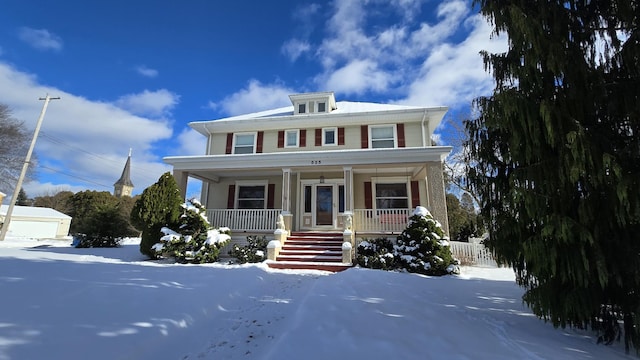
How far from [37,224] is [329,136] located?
32007mm

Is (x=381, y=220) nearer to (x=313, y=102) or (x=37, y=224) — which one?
(x=313, y=102)

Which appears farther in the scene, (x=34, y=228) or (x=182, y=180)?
(x=34, y=228)

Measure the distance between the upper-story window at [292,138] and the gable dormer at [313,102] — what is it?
1134 mm

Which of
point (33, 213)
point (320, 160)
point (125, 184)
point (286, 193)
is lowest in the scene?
point (286, 193)

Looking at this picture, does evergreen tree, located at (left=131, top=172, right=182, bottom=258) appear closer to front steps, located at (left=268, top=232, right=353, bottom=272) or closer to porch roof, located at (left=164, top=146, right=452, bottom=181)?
porch roof, located at (left=164, top=146, right=452, bottom=181)

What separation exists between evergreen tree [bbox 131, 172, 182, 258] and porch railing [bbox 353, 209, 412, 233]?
627cm

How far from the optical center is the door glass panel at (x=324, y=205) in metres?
12.0

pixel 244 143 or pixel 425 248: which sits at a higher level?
pixel 244 143

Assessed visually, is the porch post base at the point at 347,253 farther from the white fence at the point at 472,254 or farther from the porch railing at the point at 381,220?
the white fence at the point at 472,254

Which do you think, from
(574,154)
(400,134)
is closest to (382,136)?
(400,134)

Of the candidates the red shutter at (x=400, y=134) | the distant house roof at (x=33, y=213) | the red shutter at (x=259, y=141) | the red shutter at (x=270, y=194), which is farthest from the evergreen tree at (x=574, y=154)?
the distant house roof at (x=33, y=213)

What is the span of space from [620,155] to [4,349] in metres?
5.62

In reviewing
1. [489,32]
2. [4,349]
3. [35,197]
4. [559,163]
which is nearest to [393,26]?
[489,32]

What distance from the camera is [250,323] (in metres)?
3.54
